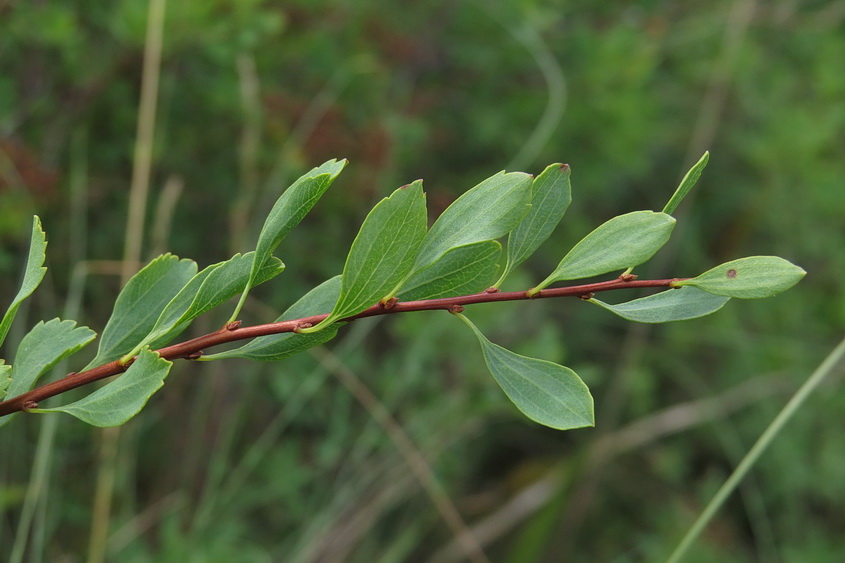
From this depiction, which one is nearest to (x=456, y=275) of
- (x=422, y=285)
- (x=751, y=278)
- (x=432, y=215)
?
(x=422, y=285)

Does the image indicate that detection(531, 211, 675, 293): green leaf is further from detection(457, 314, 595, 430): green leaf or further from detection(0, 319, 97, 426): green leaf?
detection(0, 319, 97, 426): green leaf

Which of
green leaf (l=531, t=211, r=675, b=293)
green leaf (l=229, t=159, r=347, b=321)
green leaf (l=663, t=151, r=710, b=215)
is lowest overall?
green leaf (l=531, t=211, r=675, b=293)

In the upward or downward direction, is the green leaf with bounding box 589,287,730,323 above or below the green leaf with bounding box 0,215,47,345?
below

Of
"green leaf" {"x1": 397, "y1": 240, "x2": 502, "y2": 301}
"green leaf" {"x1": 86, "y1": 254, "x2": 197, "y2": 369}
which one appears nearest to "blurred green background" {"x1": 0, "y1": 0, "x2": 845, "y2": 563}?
"green leaf" {"x1": 86, "y1": 254, "x2": 197, "y2": 369}

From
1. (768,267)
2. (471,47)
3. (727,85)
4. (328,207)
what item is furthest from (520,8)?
(768,267)

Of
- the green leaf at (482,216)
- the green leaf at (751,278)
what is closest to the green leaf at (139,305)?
the green leaf at (482,216)

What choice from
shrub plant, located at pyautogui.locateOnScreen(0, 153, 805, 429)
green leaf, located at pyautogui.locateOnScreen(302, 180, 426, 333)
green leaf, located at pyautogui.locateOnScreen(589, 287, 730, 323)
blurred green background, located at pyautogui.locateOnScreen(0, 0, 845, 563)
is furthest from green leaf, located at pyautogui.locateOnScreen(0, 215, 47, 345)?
blurred green background, located at pyautogui.locateOnScreen(0, 0, 845, 563)

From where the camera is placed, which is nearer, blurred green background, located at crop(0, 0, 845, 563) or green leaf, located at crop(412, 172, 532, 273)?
green leaf, located at crop(412, 172, 532, 273)

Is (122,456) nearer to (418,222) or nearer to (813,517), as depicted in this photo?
(418,222)
